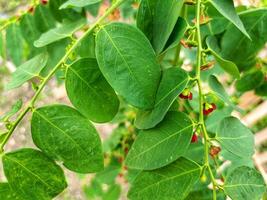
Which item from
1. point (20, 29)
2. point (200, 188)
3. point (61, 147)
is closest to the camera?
point (61, 147)

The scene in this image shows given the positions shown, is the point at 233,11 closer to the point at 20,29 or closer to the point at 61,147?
Result: the point at 61,147

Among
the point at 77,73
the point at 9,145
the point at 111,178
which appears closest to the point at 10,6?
the point at 9,145

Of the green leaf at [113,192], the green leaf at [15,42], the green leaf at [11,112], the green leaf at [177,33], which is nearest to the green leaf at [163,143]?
the green leaf at [177,33]

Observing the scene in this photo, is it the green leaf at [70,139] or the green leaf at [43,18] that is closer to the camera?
the green leaf at [70,139]

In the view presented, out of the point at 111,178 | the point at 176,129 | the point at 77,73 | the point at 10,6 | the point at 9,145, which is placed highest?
the point at 77,73

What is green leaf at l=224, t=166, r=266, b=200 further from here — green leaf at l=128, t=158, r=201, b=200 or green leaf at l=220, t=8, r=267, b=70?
green leaf at l=220, t=8, r=267, b=70

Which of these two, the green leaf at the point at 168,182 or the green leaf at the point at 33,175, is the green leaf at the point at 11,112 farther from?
the green leaf at the point at 168,182

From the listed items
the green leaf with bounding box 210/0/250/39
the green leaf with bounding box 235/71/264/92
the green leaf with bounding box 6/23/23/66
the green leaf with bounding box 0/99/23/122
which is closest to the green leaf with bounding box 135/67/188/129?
the green leaf with bounding box 210/0/250/39

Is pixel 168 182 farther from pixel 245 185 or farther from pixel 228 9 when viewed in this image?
pixel 228 9

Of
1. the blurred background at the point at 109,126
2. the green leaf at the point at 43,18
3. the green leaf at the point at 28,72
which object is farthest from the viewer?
the blurred background at the point at 109,126
